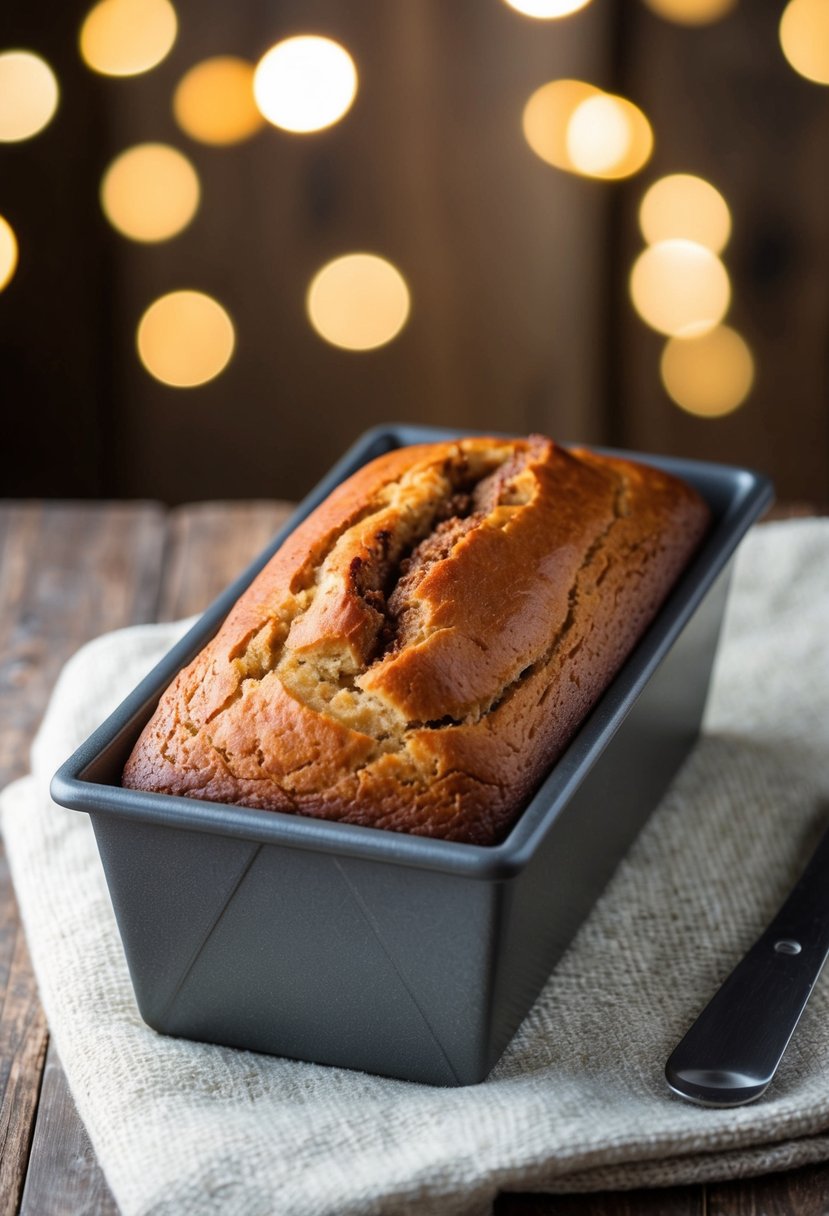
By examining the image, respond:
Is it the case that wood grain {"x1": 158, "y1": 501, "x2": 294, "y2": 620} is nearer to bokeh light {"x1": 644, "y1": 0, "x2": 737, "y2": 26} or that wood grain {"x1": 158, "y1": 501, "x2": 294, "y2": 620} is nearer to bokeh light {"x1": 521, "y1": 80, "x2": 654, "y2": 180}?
bokeh light {"x1": 521, "y1": 80, "x2": 654, "y2": 180}

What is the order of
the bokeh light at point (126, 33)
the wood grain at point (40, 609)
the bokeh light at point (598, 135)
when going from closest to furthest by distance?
the wood grain at point (40, 609), the bokeh light at point (126, 33), the bokeh light at point (598, 135)

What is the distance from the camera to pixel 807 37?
2400mm

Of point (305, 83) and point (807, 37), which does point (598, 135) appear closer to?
point (807, 37)

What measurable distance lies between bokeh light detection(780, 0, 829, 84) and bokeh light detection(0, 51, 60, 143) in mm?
1124

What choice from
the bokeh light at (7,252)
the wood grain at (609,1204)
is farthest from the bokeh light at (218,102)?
the wood grain at (609,1204)

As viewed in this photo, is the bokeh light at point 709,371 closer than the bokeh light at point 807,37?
No

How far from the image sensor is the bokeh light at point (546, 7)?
7.80 feet

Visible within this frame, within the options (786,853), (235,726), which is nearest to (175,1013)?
(235,726)

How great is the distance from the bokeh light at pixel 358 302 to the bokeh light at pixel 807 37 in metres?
0.70

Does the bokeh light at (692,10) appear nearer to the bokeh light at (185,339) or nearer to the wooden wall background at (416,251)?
the wooden wall background at (416,251)

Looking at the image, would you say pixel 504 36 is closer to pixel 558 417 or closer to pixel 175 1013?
pixel 558 417

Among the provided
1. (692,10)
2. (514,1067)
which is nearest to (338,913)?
(514,1067)

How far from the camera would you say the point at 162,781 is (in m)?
1.11

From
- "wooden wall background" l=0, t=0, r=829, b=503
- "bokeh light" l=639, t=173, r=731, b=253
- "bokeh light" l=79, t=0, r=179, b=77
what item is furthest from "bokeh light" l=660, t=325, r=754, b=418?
"bokeh light" l=79, t=0, r=179, b=77
